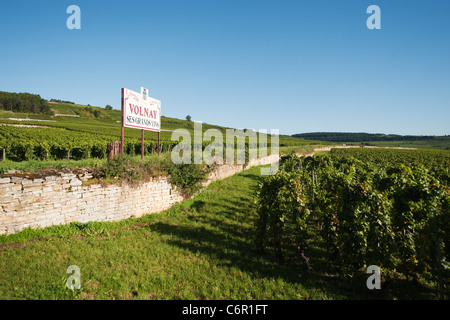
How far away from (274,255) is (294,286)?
1.55 metres

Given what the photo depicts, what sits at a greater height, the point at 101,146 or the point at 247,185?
the point at 101,146

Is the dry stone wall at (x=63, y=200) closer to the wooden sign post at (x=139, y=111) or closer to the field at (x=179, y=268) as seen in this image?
the field at (x=179, y=268)

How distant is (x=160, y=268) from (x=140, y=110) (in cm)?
814

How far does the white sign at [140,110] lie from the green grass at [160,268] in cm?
491

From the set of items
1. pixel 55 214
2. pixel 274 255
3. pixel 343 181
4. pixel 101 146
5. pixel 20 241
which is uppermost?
pixel 101 146

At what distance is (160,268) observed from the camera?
554cm

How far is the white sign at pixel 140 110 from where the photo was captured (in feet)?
33.6

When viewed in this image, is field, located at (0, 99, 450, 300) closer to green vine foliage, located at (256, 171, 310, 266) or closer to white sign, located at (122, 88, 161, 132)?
green vine foliage, located at (256, 171, 310, 266)

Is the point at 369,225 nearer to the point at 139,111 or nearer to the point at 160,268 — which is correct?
the point at 160,268

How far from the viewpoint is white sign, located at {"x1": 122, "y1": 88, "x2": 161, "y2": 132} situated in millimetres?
10234
